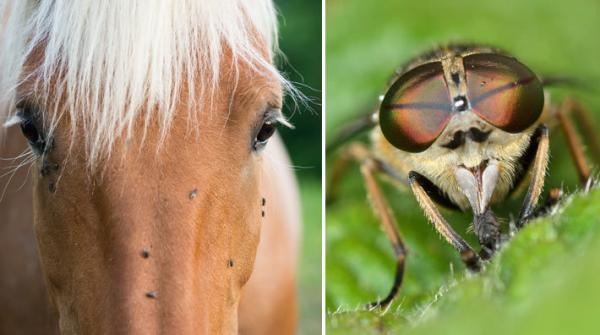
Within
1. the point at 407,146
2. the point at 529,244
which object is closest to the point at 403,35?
the point at 407,146

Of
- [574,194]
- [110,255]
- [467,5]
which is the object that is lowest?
[574,194]

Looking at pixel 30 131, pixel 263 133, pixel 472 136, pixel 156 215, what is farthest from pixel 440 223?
pixel 30 131

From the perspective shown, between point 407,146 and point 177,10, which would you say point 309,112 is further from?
point 177,10

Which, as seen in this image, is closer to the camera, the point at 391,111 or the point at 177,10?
the point at 177,10

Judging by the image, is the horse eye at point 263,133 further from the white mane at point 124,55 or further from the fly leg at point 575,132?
the fly leg at point 575,132

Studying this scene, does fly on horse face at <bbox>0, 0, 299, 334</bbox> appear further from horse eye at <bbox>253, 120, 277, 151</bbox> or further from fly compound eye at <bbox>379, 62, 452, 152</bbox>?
fly compound eye at <bbox>379, 62, 452, 152</bbox>

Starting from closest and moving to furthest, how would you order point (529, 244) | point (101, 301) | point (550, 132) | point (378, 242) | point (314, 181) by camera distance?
point (101, 301), point (529, 244), point (550, 132), point (378, 242), point (314, 181)

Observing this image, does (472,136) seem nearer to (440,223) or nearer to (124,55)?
(440,223)
